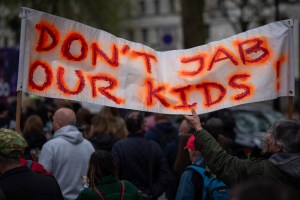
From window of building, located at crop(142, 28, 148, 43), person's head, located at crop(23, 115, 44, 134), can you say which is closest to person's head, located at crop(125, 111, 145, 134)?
person's head, located at crop(23, 115, 44, 134)

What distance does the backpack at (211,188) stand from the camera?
5199 mm

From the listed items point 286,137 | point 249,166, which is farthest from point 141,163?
point 286,137

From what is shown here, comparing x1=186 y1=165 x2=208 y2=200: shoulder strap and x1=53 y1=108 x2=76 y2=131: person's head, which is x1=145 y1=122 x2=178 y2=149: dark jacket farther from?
x1=186 y1=165 x2=208 y2=200: shoulder strap

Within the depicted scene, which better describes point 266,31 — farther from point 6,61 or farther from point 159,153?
point 6,61

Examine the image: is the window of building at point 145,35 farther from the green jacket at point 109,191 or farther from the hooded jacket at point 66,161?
the green jacket at point 109,191

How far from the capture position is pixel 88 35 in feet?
18.5

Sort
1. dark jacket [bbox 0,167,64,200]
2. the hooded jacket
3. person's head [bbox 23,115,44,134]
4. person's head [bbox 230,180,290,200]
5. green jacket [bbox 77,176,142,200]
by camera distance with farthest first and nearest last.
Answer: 1. person's head [bbox 23,115,44,134]
2. the hooded jacket
3. green jacket [bbox 77,176,142,200]
4. dark jacket [bbox 0,167,64,200]
5. person's head [bbox 230,180,290,200]

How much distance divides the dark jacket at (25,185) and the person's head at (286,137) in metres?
1.46

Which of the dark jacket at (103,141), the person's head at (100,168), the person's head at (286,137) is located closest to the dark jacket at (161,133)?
the dark jacket at (103,141)

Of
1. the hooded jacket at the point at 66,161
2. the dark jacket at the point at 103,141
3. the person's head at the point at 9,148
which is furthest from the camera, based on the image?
the dark jacket at the point at 103,141

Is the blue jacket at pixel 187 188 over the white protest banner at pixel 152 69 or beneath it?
beneath

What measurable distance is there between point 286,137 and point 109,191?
1.30m

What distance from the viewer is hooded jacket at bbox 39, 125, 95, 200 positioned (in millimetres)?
6215

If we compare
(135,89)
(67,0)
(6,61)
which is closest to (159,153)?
(135,89)
